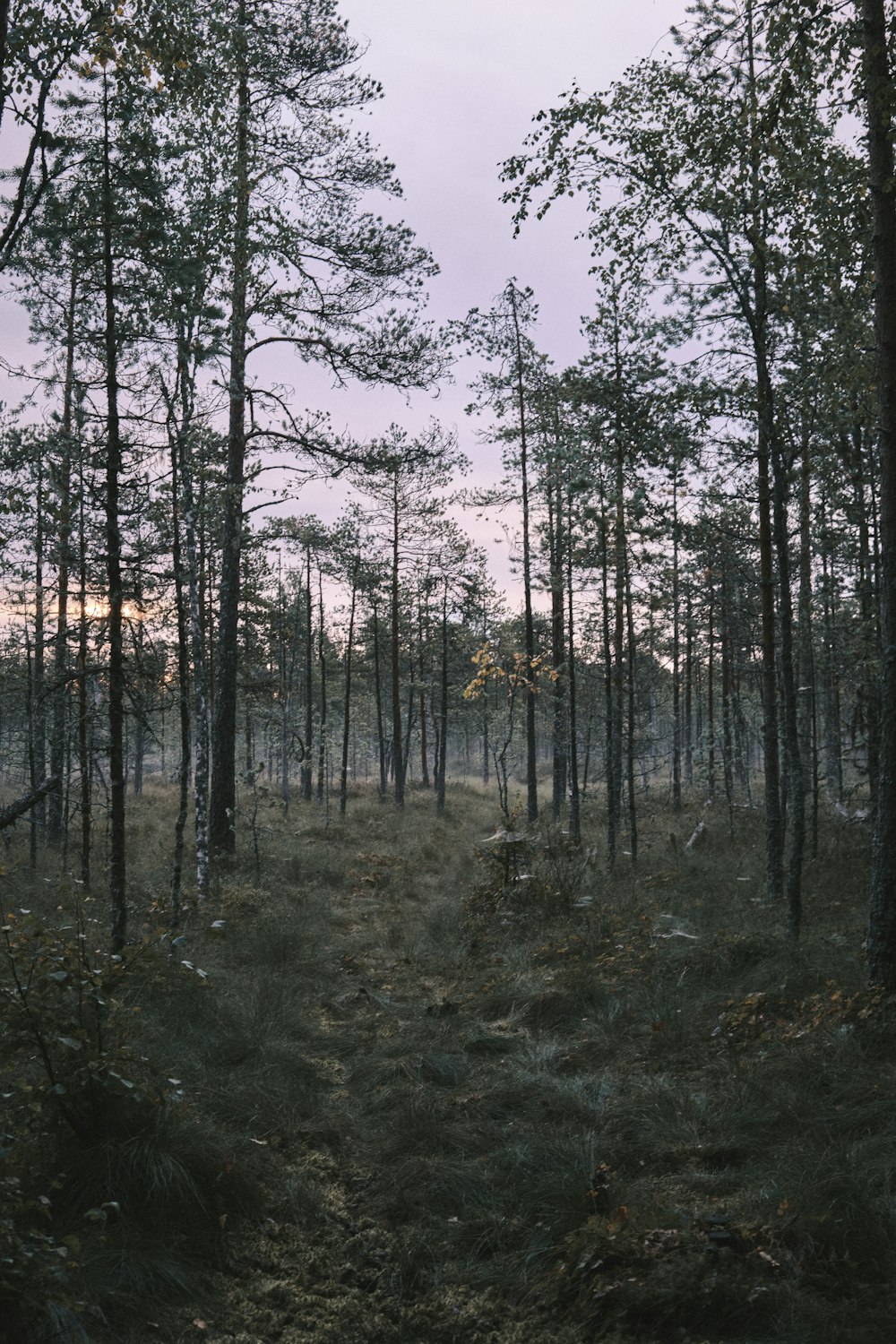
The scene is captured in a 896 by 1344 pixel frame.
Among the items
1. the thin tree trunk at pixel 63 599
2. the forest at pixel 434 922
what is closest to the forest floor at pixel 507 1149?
the forest at pixel 434 922

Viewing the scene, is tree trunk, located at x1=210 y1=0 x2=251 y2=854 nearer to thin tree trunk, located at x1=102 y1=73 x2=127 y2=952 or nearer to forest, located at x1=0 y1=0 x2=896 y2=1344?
forest, located at x1=0 y1=0 x2=896 y2=1344

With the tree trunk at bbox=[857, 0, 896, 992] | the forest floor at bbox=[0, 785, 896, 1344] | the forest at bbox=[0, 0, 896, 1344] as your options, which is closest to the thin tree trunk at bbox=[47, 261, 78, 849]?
the forest at bbox=[0, 0, 896, 1344]

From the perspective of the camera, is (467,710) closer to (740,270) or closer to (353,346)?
(353,346)

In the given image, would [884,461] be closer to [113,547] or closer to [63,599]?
[113,547]

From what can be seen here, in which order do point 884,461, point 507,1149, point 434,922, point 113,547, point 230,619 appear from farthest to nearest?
point 230,619 < point 434,922 < point 113,547 < point 884,461 < point 507,1149

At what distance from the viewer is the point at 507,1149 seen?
174 inches

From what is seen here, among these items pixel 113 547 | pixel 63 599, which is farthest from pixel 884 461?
pixel 63 599

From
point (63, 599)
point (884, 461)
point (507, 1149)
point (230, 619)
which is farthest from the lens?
point (63, 599)

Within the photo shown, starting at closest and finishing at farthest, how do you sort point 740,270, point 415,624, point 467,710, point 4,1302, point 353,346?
point 4,1302, point 740,270, point 353,346, point 415,624, point 467,710

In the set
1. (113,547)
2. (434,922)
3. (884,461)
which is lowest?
(434,922)

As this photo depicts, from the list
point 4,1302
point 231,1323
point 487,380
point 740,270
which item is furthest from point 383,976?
point 487,380

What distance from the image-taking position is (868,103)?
5.71 m

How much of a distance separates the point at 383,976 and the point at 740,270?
8.85 meters

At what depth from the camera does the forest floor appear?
9.98 feet
